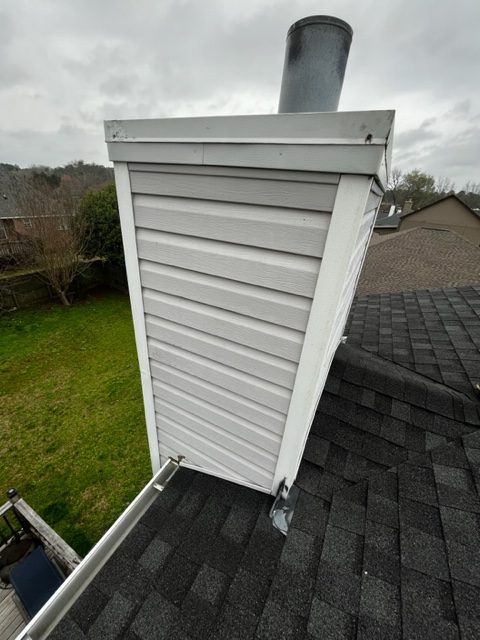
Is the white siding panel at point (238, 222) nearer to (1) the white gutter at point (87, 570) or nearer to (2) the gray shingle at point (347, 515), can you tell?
(2) the gray shingle at point (347, 515)

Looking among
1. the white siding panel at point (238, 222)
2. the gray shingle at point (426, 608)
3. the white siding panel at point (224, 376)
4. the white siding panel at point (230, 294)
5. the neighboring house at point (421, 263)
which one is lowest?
the neighboring house at point (421, 263)

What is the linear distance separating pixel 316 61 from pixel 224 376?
2.16 metres

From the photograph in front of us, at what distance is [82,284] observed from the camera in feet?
47.5

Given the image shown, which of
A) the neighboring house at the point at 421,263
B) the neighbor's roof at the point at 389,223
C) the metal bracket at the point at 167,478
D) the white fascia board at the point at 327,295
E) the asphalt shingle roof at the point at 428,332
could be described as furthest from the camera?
the neighbor's roof at the point at 389,223

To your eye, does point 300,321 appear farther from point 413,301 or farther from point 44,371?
point 44,371

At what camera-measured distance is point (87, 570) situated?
1.69 meters

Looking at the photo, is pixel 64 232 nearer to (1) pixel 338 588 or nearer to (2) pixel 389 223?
(1) pixel 338 588

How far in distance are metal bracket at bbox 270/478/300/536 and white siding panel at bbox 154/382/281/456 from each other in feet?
1.02

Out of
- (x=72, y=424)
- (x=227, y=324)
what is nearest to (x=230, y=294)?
(x=227, y=324)

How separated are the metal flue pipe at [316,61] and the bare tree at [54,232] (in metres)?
13.5

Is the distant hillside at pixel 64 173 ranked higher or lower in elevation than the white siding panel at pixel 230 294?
higher

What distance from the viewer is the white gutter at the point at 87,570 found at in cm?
147

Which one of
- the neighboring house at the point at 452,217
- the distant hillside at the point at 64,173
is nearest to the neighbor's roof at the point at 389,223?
the neighboring house at the point at 452,217

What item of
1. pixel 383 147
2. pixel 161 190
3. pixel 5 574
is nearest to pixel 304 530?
pixel 383 147
